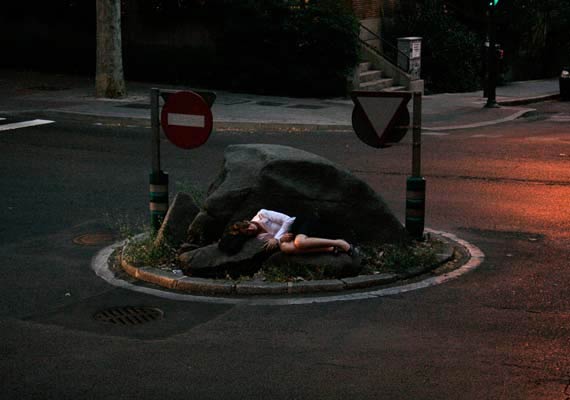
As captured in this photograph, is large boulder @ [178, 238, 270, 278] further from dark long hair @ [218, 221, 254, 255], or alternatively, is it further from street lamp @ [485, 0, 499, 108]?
street lamp @ [485, 0, 499, 108]

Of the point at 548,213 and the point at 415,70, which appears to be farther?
the point at 415,70

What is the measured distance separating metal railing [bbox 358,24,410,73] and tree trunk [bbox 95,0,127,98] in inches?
279

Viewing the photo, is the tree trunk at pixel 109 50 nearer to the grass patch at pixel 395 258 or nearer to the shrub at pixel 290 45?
the shrub at pixel 290 45

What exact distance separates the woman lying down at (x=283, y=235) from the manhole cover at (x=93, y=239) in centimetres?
214

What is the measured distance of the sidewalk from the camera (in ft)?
69.7

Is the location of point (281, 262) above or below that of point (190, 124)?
below

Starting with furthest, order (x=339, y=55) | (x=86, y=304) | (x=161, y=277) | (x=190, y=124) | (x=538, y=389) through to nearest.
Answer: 1. (x=339, y=55)
2. (x=190, y=124)
3. (x=161, y=277)
4. (x=86, y=304)
5. (x=538, y=389)

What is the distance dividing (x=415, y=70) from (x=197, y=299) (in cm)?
2082

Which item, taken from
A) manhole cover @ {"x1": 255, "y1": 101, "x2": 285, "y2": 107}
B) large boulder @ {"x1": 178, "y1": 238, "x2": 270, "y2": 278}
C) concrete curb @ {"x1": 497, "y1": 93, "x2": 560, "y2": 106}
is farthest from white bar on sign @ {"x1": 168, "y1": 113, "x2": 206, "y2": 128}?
concrete curb @ {"x1": 497, "y1": 93, "x2": 560, "y2": 106}

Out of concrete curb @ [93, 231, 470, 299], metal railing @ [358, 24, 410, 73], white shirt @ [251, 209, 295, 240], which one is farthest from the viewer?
metal railing @ [358, 24, 410, 73]

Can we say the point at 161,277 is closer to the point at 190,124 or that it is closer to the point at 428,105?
the point at 190,124

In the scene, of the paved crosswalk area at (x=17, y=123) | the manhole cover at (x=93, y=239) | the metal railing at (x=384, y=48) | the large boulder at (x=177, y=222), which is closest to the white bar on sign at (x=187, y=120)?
the large boulder at (x=177, y=222)

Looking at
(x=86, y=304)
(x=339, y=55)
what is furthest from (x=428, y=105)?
(x=86, y=304)

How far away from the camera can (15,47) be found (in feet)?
97.6
